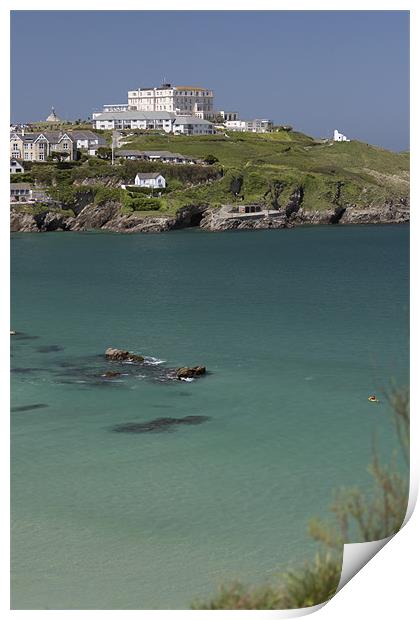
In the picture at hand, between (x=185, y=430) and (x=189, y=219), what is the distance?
22066mm

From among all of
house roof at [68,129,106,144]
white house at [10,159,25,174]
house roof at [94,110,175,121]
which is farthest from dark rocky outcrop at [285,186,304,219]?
house roof at [94,110,175,121]

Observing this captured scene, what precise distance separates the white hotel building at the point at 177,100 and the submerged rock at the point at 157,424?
105ft

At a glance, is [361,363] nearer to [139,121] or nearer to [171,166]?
[171,166]

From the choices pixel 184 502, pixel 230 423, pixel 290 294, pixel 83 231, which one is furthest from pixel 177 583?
pixel 83 231

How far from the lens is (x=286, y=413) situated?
24.5 ft

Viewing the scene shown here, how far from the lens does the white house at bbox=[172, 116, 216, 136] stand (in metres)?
37.0

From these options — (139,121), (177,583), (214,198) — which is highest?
(139,121)

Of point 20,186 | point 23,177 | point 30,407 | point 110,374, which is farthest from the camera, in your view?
point 23,177

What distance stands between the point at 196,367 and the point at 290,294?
20.4 ft

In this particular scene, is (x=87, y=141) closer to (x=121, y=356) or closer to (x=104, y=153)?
(x=104, y=153)

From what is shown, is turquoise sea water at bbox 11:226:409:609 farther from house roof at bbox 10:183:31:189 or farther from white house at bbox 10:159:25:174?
white house at bbox 10:159:25:174

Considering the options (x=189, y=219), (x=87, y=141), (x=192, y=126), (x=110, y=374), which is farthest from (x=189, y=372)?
(x=192, y=126)

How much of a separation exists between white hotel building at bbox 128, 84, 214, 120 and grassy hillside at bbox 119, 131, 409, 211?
2.61 m

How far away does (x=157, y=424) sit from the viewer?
23.2ft
